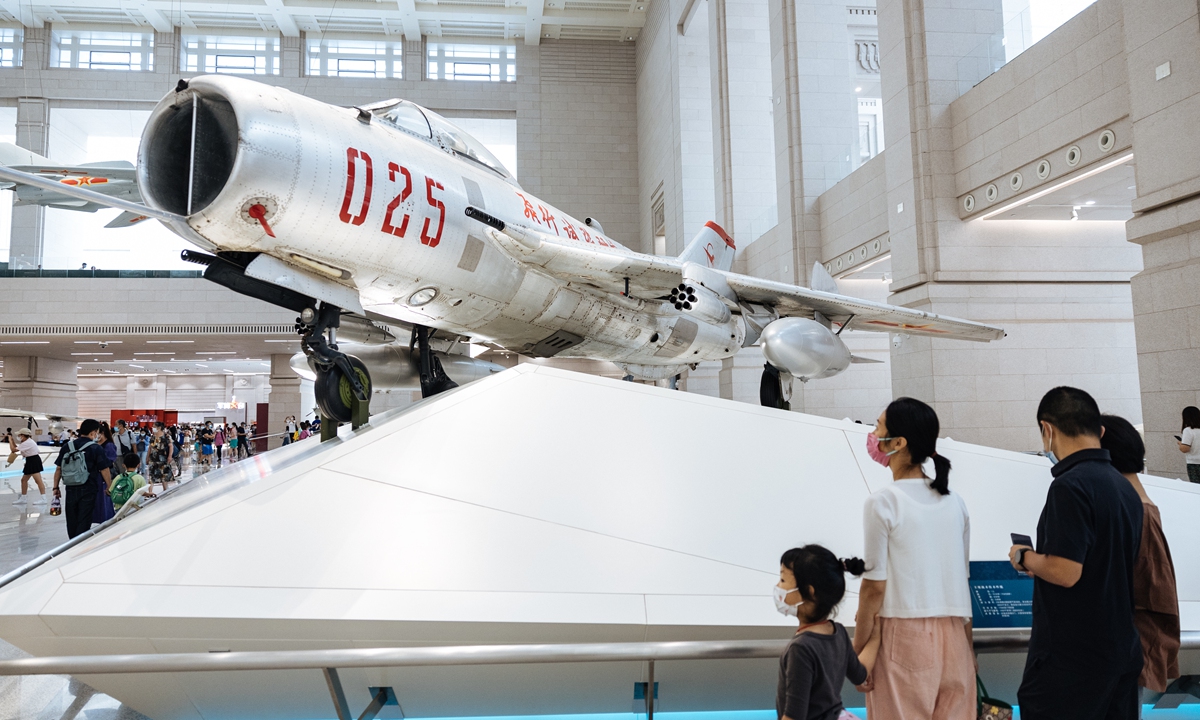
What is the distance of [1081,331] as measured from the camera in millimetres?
10055

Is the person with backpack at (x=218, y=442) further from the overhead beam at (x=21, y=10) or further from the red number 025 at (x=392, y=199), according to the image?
the red number 025 at (x=392, y=199)

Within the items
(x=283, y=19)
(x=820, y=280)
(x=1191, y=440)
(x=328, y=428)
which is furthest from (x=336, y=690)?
(x=283, y=19)

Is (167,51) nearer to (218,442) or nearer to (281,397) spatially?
(281,397)

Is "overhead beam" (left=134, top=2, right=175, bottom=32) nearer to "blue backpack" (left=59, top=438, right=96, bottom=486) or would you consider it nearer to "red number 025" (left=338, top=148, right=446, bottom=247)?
"blue backpack" (left=59, top=438, right=96, bottom=486)

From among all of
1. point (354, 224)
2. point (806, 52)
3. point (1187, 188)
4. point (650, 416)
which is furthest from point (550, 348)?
point (806, 52)

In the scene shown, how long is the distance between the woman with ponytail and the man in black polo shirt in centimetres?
52

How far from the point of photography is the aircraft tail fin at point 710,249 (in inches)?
365

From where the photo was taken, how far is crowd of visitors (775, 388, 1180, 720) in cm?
169

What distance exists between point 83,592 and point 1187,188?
863 centimetres

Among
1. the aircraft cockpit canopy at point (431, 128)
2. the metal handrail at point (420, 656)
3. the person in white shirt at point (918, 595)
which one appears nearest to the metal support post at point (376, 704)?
the metal handrail at point (420, 656)

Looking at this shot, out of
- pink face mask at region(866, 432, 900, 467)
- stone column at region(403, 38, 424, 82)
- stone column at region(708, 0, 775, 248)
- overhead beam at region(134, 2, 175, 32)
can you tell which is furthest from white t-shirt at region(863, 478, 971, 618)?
overhead beam at region(134, 2, 175, 32)

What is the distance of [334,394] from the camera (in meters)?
4.34

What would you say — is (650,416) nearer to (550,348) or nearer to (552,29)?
(550,348)

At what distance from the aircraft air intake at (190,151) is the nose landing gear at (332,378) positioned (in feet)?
3.26
